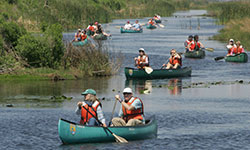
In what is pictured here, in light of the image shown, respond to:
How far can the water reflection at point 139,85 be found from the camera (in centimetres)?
3139

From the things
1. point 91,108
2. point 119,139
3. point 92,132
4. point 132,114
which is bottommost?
point 119,139

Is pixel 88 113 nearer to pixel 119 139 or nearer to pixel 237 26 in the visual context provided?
pixel 119 139

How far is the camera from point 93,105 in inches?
703

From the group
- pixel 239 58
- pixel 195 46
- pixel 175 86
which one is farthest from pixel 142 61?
pixel 195 46

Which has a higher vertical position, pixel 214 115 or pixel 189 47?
pixel 189 47

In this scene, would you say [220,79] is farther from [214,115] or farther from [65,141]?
[65,141]

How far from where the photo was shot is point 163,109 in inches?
1000

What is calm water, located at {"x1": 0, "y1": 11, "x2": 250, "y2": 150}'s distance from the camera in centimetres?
1906

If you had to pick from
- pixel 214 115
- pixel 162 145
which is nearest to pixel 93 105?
pixel 162 145

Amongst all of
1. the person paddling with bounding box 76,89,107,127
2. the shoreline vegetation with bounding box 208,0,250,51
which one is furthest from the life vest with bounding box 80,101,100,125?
the shoreline vegetation with bounding box 208,0,250,51

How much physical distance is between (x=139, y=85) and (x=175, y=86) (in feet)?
6.68

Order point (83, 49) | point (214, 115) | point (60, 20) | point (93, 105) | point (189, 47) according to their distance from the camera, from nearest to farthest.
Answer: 1. point (93, 105)
2. point (214, 115)
3. point (83, 49)
4. point (189, 47)
5. point (60, 20)

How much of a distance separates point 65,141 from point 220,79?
806 inches

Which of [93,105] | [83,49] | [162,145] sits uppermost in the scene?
[83,49]
